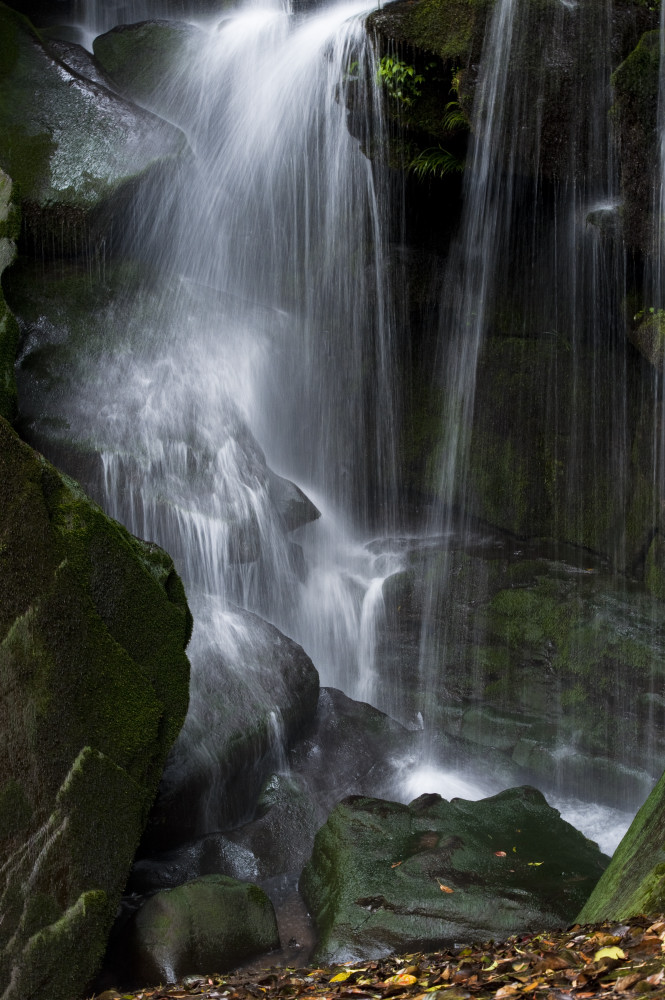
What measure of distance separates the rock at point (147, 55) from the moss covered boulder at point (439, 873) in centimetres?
1067

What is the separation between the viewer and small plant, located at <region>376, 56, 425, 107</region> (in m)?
8.88

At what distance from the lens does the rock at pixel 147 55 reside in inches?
505

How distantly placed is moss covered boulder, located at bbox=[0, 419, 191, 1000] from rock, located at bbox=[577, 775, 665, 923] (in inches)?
110

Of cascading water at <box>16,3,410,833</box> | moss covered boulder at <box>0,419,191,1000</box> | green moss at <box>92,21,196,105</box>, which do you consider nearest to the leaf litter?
moss covered boulder at <box>0,419,191,1000</box>

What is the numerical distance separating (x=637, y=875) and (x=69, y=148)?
10.3 metres

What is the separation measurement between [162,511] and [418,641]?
3269 mm

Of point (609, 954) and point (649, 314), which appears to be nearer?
point (609, 954)

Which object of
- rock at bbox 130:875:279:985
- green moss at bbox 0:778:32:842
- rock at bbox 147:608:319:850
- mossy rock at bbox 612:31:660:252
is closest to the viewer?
green moss at bbox 0:778:32:842

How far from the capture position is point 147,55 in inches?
520

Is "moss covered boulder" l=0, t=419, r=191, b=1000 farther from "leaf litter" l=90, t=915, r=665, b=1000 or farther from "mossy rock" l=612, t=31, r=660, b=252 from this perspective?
"mossy rock" l=612, t=31, r=660, b=252

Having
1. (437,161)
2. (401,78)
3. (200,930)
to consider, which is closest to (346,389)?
(437,161)

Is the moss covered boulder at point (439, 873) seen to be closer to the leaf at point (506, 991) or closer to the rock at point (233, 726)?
the rock at point (233, 726)

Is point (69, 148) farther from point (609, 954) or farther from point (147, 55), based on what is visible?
point (609, 954)

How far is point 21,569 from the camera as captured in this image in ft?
15.9
